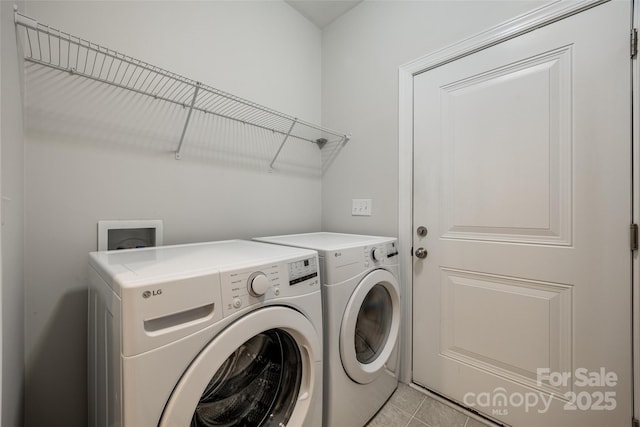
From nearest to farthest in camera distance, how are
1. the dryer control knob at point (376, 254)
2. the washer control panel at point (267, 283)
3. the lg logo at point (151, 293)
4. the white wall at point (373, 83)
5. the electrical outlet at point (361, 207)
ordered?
the lg logo at point (151, 293), the washer control panel at point (267, 283), the dryer control knob at point (376, 254), the white wall at point (373, 83), the electrical outlet at point (361, 207)

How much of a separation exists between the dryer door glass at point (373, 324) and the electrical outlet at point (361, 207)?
571 millimetres

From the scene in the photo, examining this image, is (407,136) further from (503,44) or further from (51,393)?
(51,393)

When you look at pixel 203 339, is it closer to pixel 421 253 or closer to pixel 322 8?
pixel 421 253

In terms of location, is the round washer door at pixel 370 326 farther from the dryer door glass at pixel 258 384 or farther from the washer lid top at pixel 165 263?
the washer lid top at pixel 165 263

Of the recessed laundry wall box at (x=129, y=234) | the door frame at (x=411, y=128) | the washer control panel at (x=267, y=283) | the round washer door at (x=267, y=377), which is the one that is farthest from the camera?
the recessed laundry wall box at (x=129, y=234)

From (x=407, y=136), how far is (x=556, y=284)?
1042 millimetres

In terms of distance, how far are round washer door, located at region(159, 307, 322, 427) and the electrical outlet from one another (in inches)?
40.6

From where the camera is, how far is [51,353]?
1.07 m

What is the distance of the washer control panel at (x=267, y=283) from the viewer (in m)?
0.75

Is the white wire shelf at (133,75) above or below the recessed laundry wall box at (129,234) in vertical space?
above

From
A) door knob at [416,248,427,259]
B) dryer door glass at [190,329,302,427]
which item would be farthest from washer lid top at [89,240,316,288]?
door knob at [416,248,427,259]

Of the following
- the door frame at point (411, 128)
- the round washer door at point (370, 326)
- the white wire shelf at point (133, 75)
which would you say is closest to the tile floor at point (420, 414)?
the door frame at point (411, 128)

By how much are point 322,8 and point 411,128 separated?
115 centimetres

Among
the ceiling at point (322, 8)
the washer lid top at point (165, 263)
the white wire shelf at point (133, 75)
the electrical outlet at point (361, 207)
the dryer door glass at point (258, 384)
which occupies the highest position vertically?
the ceiling at point (322, 8)
